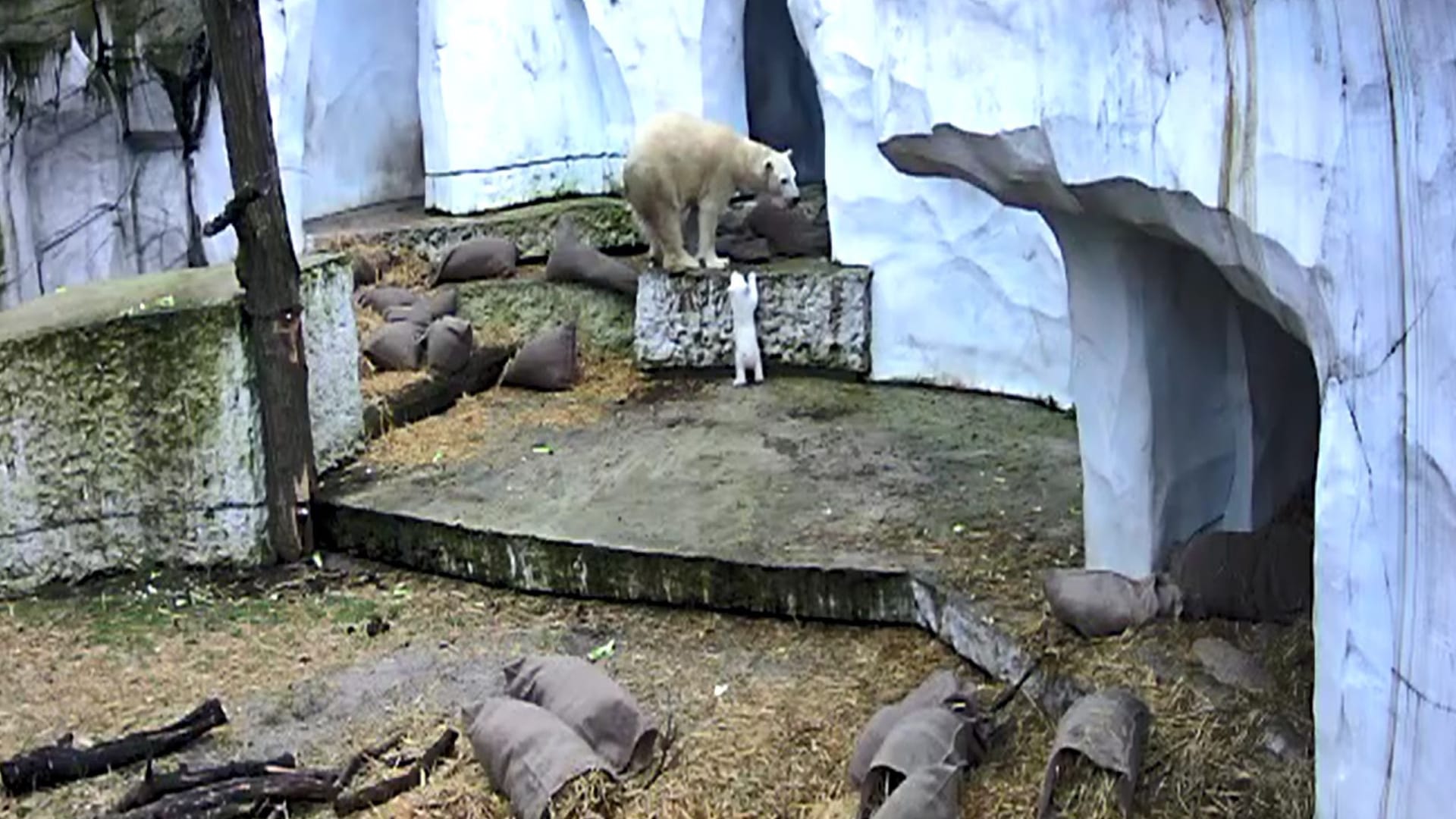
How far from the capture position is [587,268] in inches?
337

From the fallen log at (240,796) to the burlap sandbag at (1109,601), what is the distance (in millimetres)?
1925

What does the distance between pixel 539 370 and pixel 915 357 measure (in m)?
1.74

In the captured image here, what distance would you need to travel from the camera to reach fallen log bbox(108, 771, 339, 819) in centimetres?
410

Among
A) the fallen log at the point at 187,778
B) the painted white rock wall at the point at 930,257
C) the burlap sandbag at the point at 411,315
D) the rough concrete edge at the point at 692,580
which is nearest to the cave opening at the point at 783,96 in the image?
the painted white rock wall at the point at 930,257

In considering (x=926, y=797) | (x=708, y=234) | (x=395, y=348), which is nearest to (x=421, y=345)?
(x=395, y=348)

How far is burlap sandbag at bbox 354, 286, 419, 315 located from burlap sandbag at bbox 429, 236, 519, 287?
27 centimetres

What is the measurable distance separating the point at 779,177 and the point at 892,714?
4.45 metres

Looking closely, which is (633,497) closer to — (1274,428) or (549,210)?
(1274,428)

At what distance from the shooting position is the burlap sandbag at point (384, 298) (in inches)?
332

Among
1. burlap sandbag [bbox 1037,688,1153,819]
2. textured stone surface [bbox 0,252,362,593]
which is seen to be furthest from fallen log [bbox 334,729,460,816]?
textured stone surface [bbox 0,252,362,593]

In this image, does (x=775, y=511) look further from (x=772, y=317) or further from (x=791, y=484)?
(x=772, y=317)

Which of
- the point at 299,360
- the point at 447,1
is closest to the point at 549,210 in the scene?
the point at 447,1

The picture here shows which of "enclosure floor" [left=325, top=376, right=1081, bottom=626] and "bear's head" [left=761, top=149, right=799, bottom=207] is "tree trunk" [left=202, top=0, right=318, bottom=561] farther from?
"bear's head" [left=761, top=149, right=799, bottom=207]

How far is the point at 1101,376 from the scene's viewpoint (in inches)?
179
